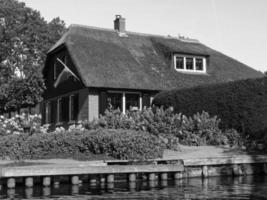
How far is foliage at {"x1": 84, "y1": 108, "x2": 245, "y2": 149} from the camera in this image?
20.5 m

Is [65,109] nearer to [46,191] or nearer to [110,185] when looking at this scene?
[110,185]

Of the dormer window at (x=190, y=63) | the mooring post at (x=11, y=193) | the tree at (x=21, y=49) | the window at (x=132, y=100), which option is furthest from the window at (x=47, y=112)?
the mooring post at (x=11, y=193)

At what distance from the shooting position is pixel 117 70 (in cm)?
2712

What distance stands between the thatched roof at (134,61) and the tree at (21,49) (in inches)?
139

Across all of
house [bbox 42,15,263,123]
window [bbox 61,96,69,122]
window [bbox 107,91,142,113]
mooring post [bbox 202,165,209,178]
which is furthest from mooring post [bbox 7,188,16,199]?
window [bbox 61,96,69,122]

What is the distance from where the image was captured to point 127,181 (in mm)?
15070

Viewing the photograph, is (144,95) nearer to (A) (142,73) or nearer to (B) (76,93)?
(A) (142,73)

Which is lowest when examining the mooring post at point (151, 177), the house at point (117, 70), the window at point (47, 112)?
the mooring post at point (151, 177)

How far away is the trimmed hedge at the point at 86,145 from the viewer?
53.5 feet

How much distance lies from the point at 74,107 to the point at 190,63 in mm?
9022

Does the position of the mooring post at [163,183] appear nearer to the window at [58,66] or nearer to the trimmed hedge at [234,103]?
the trimmed hedge at [234,103]

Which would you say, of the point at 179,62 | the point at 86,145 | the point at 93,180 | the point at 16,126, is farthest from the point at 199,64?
the point at 93,180

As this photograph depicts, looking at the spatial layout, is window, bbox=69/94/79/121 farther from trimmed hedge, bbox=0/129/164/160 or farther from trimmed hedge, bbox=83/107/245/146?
trimmed hedge, bbox=0/129/164/160

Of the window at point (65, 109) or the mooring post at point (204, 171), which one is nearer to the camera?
the mooring post at point (204, 171)
